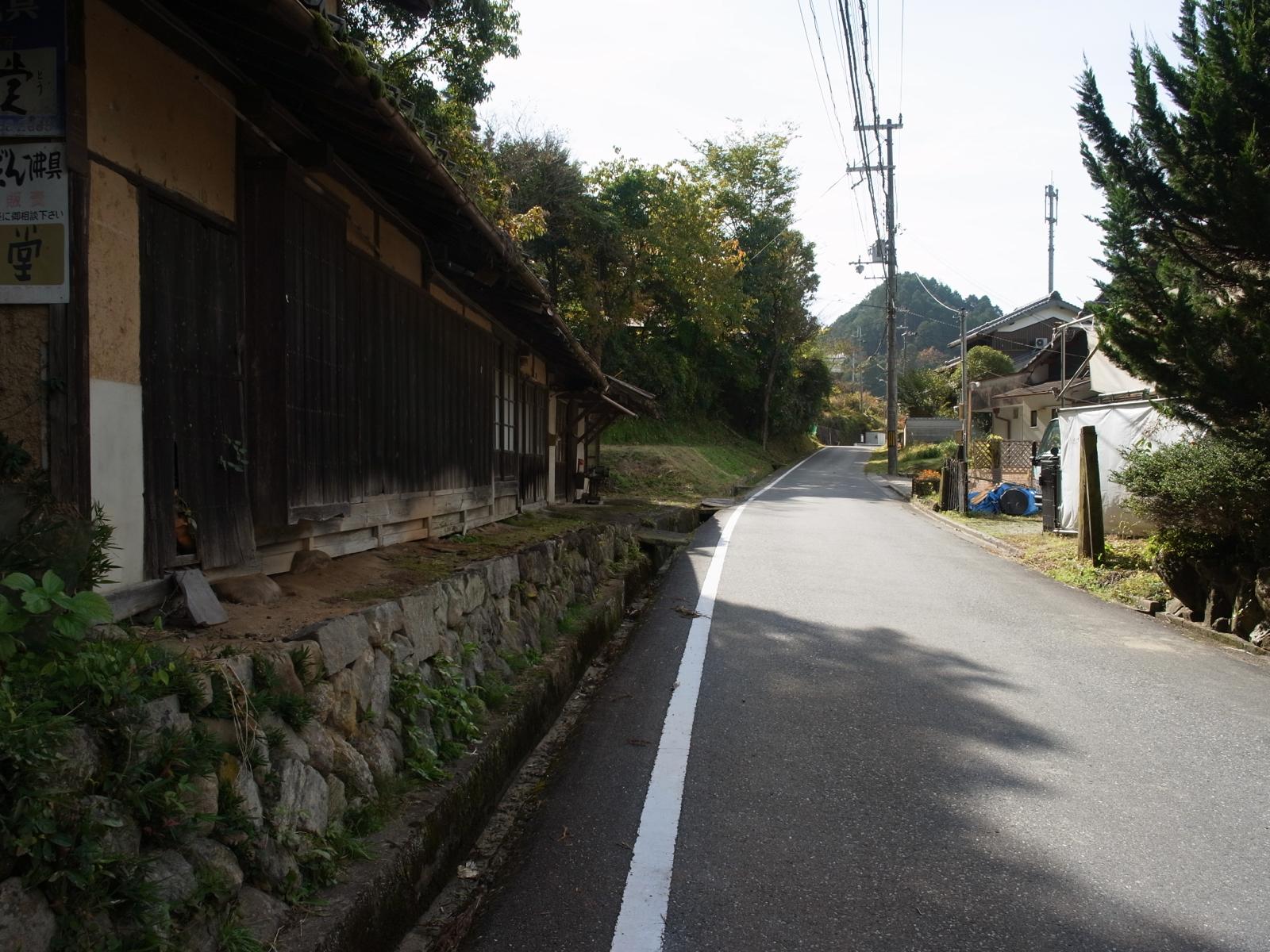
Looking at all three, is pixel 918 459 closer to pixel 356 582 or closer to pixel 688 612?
pixel 688 612

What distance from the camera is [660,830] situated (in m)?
4.21

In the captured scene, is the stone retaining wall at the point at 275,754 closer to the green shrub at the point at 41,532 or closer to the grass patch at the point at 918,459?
the green shrub at the point at 41,532

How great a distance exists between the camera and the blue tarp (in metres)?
20.1

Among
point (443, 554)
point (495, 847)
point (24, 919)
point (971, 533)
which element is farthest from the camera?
point (971, 533)

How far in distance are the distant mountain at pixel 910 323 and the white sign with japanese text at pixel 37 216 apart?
79323 millimetres

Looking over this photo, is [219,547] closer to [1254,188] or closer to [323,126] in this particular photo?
[323,126]

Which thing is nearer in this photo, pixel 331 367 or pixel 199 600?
pixel 199 600

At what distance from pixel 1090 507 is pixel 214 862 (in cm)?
1238

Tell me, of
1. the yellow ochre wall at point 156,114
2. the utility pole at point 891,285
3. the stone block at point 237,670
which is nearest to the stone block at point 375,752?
the stone block at point 237,670

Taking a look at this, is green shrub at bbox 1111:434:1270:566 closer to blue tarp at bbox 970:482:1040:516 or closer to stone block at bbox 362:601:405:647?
stone block at bbox 362:601:405:647

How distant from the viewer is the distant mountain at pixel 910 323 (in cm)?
8838

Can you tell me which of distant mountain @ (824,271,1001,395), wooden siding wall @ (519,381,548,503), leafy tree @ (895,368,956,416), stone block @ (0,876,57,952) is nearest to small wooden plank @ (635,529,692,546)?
wooden siding wall @ (519,381,548,503)

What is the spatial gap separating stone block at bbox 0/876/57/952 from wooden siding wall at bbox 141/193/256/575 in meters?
2.33

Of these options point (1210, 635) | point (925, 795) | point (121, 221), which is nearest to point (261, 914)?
point (121, 221)
